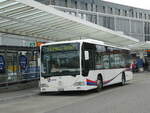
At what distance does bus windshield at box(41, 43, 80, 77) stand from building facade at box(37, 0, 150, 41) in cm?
4302

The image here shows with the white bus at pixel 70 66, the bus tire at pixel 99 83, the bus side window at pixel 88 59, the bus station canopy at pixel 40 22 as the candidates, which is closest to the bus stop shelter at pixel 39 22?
the bus station canopy at pixel 40 22

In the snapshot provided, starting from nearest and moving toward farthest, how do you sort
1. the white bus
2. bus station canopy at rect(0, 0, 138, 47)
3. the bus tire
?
the white bus
bus station canopy at rect(0, 0, 138, 47)
the bus tire

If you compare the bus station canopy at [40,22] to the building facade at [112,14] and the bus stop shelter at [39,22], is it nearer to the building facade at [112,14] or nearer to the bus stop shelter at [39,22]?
the bus stop shelter at [39,22]

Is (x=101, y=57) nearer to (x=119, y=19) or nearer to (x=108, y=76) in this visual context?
(x=108, y=76)

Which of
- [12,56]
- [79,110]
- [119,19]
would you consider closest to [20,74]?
[12,56]

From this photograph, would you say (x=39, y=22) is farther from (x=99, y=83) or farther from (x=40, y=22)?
(x=99, y=83)

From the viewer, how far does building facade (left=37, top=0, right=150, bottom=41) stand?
198 feet

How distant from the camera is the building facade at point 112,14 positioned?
198ft

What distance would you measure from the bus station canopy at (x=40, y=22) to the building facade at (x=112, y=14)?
116 feet

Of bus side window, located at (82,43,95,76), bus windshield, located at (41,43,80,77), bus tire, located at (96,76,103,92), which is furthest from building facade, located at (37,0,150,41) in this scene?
bus windshield, located at (41,43,80,77)

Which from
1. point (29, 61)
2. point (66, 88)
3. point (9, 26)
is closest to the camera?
point (66, 88)

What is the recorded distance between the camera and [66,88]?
1398 cm

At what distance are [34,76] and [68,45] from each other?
5.70 m

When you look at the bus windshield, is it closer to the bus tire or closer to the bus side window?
the bus side window
